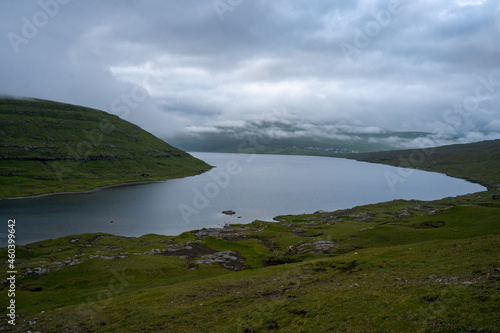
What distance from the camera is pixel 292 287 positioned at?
106 ft

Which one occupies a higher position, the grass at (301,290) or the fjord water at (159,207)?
the grass at (301,290)

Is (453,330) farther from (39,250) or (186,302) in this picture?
(39,250)

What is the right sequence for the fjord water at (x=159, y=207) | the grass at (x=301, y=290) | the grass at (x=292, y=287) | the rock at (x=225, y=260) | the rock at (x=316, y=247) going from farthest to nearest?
the fjord water at (x=159, y=207)
the rock at (x=316, y=247)
the rock at (x=225, y=260)
the grass at (x=292, y=287)
the grass at (x=301, y=290)

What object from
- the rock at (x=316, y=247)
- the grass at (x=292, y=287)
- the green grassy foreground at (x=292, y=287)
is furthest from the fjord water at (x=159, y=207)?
the rock at (x=316, y=247)

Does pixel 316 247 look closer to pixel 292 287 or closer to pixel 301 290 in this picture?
pixel 292 287

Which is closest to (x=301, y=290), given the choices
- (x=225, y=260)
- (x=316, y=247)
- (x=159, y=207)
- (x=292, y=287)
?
(x=292, y=287)

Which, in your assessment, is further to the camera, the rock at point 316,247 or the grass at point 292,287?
the rock at point 316,247

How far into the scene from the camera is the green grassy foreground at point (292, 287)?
65.9ft

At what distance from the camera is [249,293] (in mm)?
32312

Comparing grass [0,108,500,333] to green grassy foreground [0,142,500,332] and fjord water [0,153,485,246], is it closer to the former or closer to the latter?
green grassy foreground [0,142,500,332]

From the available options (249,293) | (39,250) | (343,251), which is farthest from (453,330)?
(39,250)

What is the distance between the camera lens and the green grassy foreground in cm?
2008

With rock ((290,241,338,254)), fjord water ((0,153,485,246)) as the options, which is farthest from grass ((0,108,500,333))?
fjord water ((0,153,485,246))

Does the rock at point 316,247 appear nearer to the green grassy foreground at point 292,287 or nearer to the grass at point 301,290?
the green grassy foreground at point 292,287
